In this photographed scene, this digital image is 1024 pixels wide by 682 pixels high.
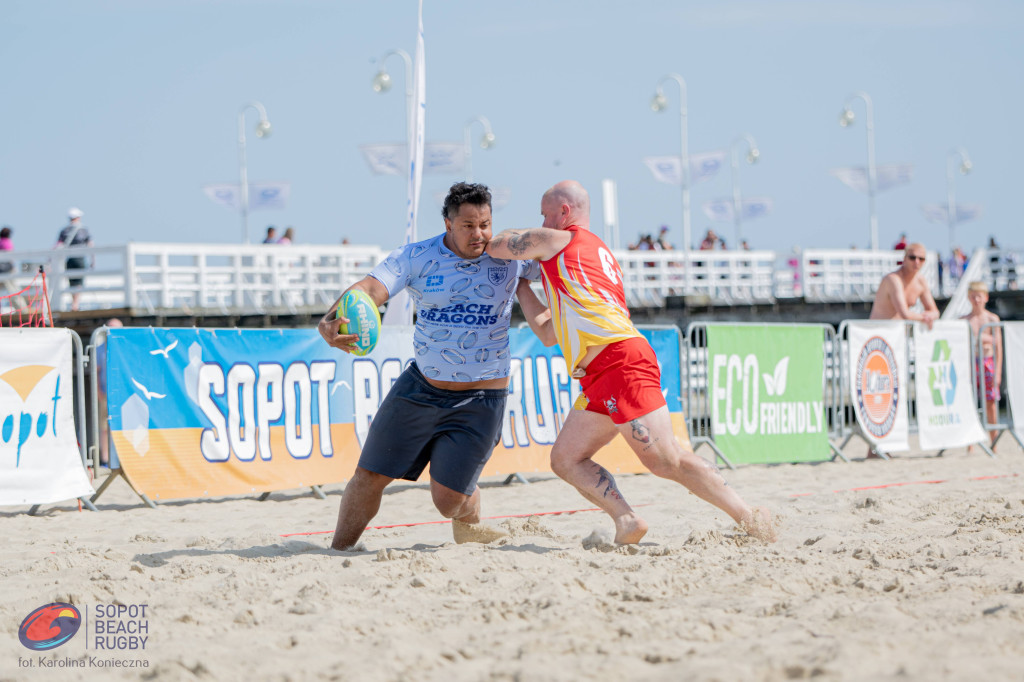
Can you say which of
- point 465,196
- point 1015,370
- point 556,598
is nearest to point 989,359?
point 1015,370

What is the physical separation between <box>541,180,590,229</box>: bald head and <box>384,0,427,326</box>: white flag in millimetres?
4085

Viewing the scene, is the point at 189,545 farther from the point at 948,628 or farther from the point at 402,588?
the point at 948,628

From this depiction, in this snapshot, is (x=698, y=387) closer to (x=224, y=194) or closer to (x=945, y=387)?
(x=945, y=387)

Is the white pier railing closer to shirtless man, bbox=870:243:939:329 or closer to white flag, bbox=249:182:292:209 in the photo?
white flag, bbox=249:182:292:209

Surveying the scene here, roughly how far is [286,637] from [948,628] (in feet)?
6.76

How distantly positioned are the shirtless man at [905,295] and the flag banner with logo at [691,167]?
18.3 m

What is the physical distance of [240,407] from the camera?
7719mm

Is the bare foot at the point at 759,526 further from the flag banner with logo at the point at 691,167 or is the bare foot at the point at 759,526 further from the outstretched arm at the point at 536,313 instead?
the flag banner with logo at the point at 691,167

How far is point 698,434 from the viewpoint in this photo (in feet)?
32.1

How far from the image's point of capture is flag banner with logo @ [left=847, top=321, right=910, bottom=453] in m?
10.6

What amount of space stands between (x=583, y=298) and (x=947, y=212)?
46.2m

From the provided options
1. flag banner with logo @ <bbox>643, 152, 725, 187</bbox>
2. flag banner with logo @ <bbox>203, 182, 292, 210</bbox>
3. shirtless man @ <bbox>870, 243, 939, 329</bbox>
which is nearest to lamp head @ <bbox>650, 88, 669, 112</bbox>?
flag banner with logo @ <bbox>643, 152, 725, 187</bbox>

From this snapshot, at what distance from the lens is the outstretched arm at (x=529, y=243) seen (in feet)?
15.4

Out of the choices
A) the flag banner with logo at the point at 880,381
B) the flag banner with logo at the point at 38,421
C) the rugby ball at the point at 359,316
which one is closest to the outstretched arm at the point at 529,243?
the rugby ball at the point at 359,316
